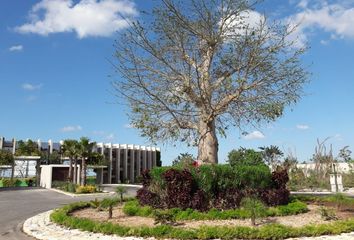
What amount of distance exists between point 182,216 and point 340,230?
17.0ft

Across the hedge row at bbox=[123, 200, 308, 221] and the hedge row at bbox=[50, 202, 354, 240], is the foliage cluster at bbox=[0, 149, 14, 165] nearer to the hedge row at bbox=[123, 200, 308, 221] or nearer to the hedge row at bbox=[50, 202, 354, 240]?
the hedge row at bbox=[123, 200, 308, 221]

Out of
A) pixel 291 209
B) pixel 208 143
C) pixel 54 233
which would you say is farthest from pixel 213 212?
pixel 54 233

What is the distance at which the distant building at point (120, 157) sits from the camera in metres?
75.6

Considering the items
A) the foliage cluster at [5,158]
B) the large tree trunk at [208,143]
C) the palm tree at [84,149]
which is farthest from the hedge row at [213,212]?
the foliage cluster at [5,158]

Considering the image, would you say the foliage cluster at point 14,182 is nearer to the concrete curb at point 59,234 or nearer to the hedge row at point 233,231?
the concrete curb at point 59,234

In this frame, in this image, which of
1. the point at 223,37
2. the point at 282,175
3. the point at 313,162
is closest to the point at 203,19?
the point at 223,37

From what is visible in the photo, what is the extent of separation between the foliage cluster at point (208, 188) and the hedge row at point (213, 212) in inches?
20.0

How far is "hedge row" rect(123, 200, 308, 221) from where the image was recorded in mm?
13297

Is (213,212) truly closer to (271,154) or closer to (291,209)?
(291,209)

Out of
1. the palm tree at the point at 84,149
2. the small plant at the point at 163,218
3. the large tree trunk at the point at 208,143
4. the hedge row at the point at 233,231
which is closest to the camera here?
the hedge row at the point at 233,231

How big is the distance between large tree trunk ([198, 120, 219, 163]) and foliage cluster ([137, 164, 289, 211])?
1789 millimetres

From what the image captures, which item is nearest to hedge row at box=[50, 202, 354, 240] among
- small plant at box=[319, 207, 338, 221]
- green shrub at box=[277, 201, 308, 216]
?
small plant at box=[319, 207, 338, 221]

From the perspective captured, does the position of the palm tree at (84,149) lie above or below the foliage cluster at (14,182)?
above

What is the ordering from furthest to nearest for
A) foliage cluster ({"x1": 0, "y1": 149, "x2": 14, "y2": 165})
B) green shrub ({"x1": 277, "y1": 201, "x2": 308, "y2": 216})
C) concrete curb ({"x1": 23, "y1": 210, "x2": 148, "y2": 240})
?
foliage cluster ({"x1": 0, "y1": 149, "x2": 14, "y2": 165})
green shrub ({"x1": 277, "y1": 201, "x2": 308, "y2": 216})
concrete curb ({"x1": 23, "y1": 210, "x2": 148, "y2": 240})
